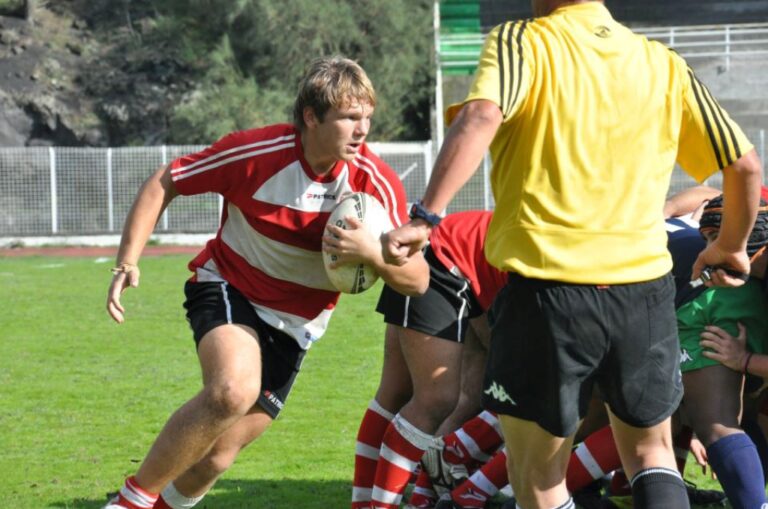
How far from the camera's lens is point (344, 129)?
185 inches

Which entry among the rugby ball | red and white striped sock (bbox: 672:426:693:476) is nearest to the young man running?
the rugby ball

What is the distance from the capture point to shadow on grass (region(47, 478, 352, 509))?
5.77 meters

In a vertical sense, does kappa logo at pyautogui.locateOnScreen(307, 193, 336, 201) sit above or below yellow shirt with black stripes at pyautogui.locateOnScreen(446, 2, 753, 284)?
below

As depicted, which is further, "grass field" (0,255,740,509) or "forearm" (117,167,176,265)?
"grass field" (0,255,740,509)

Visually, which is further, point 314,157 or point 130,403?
point 130,403

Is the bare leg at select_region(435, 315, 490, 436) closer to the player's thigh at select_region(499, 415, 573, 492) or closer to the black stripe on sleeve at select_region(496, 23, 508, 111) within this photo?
the player's thigh at select_region(499, 415, 573, 492)

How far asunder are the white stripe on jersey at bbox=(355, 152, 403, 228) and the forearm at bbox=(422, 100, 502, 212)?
131 cm

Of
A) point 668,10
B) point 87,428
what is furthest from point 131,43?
point 87,428

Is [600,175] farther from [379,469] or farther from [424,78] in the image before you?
[424,78]

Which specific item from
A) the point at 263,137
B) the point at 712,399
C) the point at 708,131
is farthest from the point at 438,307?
the point at 708,131

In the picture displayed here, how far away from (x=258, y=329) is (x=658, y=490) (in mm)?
1828

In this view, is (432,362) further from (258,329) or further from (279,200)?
(279,200)

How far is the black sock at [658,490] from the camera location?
147 inches

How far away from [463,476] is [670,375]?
2.14 m
